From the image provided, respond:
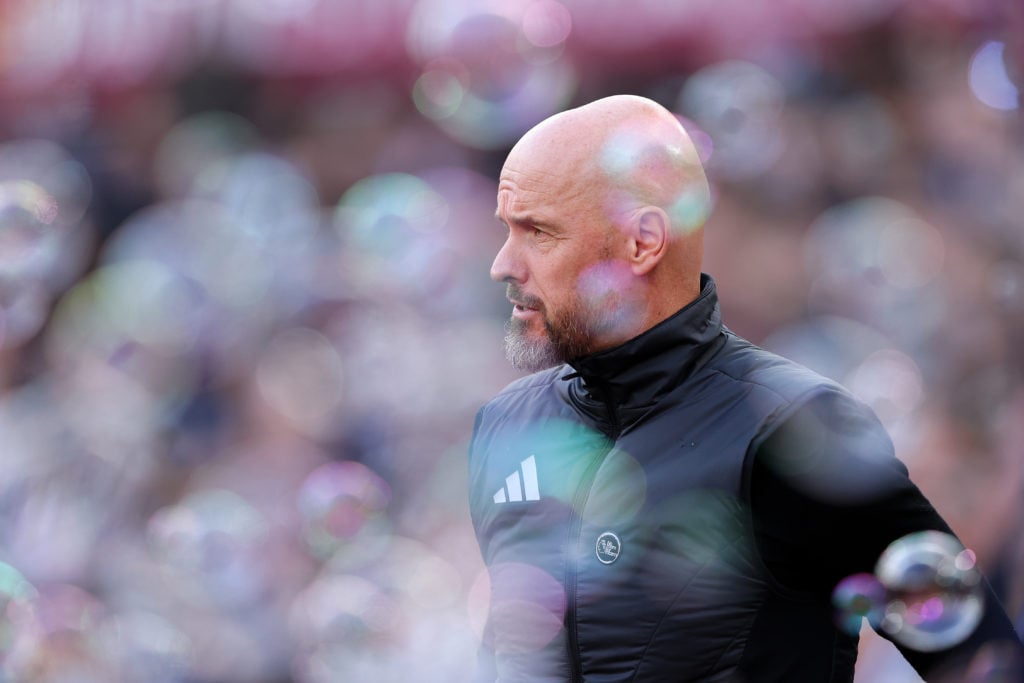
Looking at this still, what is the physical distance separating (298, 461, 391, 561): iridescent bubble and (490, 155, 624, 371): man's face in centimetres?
221

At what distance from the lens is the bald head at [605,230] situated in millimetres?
1852

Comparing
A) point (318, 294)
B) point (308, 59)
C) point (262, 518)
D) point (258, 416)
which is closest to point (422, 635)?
point (262, 518)

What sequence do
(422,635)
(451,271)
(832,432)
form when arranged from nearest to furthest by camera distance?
(832,432) → (422,635) → (451,271)

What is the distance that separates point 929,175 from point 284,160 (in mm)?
2537

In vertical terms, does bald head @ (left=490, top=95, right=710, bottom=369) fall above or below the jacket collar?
above

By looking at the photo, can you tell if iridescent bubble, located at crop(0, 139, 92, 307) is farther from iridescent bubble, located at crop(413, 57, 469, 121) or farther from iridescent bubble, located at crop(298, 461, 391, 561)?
iridescent bubble, located at crop(413, 57, 469, 121)

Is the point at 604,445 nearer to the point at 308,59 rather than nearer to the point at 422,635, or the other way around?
the point at 422,635

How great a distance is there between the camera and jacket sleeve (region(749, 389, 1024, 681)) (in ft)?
5.36

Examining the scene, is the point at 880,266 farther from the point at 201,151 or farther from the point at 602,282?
the point at 602,282

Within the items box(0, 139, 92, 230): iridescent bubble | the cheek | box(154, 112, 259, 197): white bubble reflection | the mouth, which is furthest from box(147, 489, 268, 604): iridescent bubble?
the cheek

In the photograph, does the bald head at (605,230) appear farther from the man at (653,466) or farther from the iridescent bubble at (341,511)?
the iridescent bubble at (341,511)

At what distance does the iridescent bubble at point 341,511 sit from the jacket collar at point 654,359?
2.25 m

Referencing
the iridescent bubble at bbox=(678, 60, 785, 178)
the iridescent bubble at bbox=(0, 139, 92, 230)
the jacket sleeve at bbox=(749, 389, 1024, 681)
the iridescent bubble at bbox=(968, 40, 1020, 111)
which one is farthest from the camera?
the iridescent bubble at bbox=(0, 139, 92, 230)

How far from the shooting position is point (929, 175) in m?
4.52
